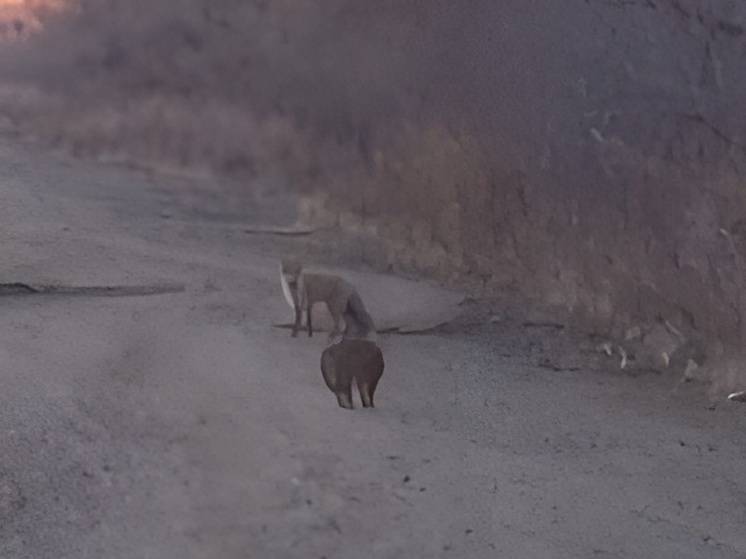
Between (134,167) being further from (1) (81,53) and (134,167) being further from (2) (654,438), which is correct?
(2) (654,438)

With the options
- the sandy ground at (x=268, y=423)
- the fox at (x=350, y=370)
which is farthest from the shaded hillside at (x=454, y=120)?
the fox at (x=350, y=370)

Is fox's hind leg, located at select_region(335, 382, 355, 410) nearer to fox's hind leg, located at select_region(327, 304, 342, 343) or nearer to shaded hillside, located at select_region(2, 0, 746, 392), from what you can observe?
fox's hind leg, located at select_region(327, 304, 342, 343)

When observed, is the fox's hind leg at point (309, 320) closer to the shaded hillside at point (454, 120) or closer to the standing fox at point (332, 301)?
the standing fox at point (332, 301)

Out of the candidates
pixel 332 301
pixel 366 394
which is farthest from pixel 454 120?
pixel 366 394

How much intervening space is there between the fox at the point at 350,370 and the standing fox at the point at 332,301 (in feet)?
0.25

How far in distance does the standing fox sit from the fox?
76 mm

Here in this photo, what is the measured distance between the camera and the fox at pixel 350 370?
4.64 ft

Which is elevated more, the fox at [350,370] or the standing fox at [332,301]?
the standing fox at [332,301]

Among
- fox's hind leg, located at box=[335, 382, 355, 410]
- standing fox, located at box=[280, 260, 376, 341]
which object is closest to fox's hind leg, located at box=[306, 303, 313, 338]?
standing fox, located at box=[280, 260, 376, 341]

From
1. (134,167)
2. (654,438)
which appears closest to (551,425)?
(654,438)

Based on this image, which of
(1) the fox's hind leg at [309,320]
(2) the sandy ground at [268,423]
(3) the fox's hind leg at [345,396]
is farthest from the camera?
(1) the fox's hind leg at [309,320]

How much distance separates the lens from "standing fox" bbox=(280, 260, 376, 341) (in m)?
1.54

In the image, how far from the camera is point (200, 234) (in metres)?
1.60

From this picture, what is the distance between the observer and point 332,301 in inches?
60.6
